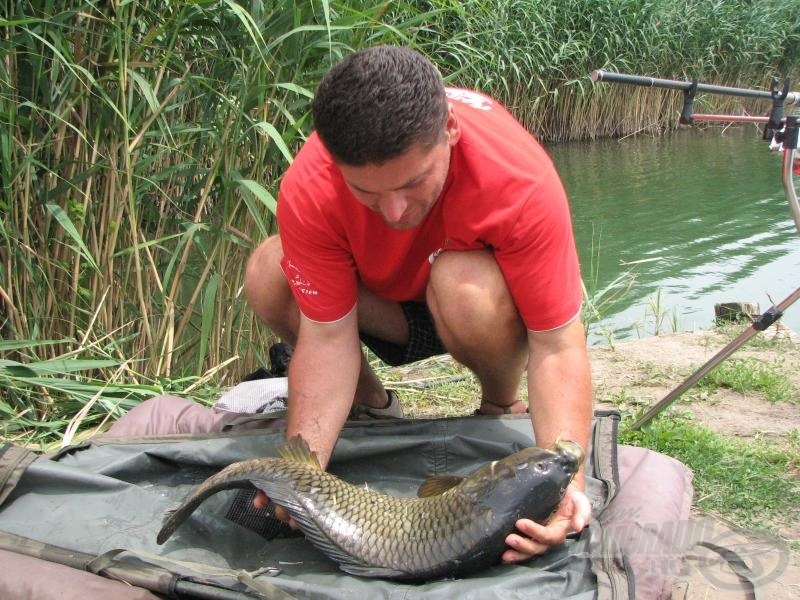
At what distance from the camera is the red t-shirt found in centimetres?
212

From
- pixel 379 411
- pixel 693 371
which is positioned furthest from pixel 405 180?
pixel 693 371

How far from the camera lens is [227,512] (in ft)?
7.56

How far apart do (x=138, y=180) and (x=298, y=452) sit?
1584mm

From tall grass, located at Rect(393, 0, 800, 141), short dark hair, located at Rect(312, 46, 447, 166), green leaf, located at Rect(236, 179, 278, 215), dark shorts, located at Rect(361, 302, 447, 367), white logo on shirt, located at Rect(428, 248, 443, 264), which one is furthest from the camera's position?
tall grass, located at Rect(393, 0, 800, 141)

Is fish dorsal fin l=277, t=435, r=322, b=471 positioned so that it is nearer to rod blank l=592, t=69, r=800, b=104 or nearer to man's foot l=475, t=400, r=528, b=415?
man's foot l=475, t=400, r=528, b=415

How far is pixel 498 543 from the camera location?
1.88m

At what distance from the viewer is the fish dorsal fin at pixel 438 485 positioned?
2.19 m

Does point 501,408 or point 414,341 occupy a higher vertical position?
point 414,341

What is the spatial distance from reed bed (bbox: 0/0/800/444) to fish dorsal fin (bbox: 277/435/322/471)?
1.11 metres

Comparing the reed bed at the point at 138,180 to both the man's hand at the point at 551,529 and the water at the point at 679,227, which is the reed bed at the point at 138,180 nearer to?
the man's hand at the point at 551,529

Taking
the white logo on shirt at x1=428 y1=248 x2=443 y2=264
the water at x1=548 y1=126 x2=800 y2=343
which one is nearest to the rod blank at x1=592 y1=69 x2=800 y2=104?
the white logo on shirt at x1=428 y1=248 x2=443 y2=264

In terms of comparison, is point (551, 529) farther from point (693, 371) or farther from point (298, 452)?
point (693, 371)

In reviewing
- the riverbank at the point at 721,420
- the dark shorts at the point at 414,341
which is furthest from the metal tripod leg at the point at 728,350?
the dark shorts at the point at 414,341

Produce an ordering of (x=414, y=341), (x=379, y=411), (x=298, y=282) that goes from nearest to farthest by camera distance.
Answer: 1. (x=298, y=282)
2. (x=414, y=341)
3. (x=379, y=411)
